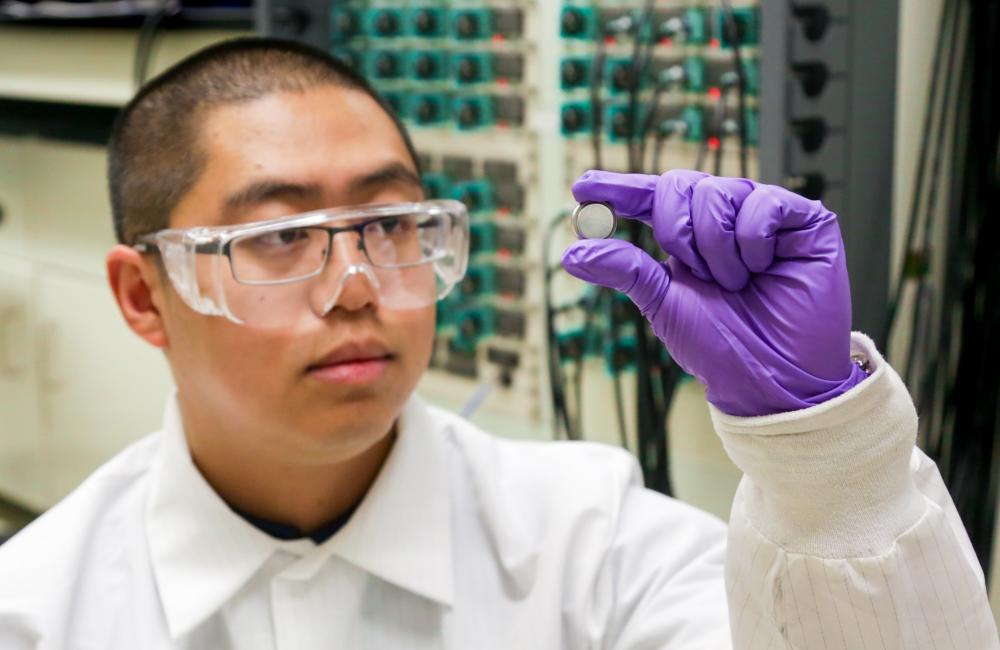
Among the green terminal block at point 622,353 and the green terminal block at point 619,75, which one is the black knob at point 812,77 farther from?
the green terminal block at point 622,353

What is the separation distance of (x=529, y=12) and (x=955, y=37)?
0.84 m

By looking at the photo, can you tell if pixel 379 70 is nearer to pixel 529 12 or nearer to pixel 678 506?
pixel 529 12

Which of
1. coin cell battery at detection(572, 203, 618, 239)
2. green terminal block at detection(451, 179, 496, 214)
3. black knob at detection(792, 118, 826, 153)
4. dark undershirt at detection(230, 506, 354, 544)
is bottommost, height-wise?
dark undershirt at detection(230, 506, 354, 544)

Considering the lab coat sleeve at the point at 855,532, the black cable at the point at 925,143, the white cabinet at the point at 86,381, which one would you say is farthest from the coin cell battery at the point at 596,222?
the white cabinet at the point at 86,381

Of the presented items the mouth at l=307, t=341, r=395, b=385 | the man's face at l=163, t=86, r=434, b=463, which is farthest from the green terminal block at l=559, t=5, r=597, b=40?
the mouth at l=307, t=341, r=395, b=385

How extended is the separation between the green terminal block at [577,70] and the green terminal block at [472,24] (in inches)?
10.2

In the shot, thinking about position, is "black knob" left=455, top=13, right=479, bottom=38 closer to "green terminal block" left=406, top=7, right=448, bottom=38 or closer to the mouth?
"green terminal block" left=406, top=7, right=448, bottom=38

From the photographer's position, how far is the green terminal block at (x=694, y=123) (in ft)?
6.22

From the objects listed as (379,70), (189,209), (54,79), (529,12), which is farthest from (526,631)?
(54,79)

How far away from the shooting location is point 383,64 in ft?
8.08

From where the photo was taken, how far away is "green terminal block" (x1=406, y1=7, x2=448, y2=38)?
92.3 inches

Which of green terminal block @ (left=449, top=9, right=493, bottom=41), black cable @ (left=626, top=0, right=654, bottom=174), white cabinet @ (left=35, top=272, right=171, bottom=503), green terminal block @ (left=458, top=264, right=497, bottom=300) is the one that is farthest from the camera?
white cabinet @ (left=35, top=272, right=171, bottom=503)

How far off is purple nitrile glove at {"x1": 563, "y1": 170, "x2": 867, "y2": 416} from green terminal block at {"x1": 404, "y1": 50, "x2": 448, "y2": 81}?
1.51 metres

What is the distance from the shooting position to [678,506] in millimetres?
1418
